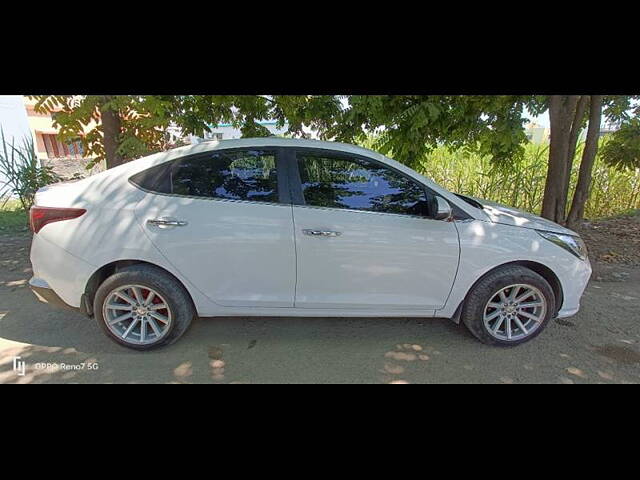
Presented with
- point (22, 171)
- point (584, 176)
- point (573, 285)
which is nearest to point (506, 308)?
point (573, 285)

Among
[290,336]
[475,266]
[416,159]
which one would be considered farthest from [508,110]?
[290,336]

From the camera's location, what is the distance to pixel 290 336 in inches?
116

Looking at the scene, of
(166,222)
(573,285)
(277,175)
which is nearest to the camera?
(166,222)

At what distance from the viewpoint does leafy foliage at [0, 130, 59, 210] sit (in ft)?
19.2

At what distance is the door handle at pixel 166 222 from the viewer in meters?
2.53

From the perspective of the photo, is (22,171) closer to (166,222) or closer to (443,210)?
(166,222)

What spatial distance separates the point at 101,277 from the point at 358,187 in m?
2.25

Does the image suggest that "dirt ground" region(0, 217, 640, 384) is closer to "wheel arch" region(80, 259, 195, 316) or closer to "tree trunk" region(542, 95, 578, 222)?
"wheel arch" region(80, 259, 195, 316)

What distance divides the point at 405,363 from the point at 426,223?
1.14 metres

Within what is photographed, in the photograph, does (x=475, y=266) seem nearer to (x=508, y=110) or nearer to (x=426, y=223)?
(x=426, y=223)

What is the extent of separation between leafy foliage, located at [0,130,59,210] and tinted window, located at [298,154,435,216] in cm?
603

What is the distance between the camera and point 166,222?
2.53 metres

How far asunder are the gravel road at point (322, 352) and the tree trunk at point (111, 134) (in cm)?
273

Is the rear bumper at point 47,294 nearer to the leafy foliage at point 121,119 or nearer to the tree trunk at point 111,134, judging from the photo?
the leafy foliage at point 121,119
